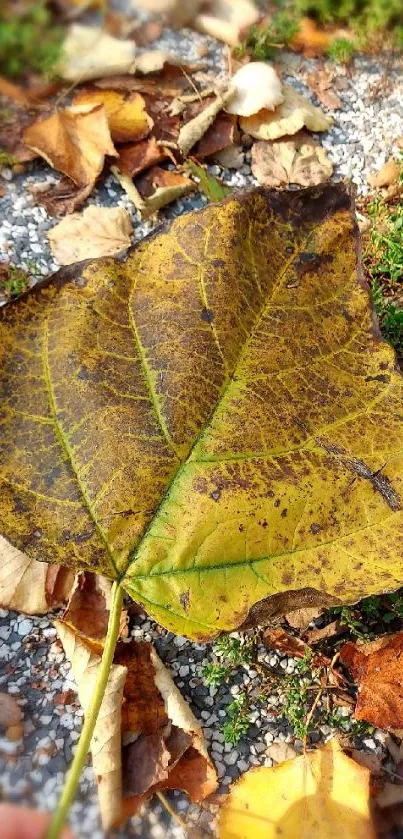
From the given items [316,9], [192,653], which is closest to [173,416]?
[192,653]

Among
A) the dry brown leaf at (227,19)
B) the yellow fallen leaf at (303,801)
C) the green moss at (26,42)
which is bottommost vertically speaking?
the yellow fallen leaf at (303,801)

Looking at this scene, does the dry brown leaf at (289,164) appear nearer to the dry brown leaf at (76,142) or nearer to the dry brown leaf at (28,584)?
the dry brown leaf at (76,142)

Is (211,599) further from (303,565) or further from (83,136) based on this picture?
(83,136)

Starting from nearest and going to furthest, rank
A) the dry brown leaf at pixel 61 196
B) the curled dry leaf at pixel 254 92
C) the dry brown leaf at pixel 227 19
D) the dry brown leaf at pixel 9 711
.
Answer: the dry brown leaf at pixel 9 711 → the dry brown leaf at pixel 61 196 → the curled dry leaf at pixel 254 92 → the dry brown leaf at pixel 227 19

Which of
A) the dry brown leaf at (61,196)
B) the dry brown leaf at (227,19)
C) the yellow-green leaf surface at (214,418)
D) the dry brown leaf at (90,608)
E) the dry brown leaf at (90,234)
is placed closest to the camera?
the yellow-green leaf surface at (214,418)

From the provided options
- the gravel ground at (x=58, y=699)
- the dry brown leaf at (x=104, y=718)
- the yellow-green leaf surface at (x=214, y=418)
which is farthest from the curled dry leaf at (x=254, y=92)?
the dry brown leaf at (x=104, y=718)

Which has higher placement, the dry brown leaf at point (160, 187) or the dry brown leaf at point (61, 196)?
the dry brown leaf at point (61, 196)

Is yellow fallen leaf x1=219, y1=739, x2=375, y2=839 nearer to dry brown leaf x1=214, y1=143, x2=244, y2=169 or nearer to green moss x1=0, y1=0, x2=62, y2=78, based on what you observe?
dry brown leaf x1=214, y1=143, x2=244, y2=169
